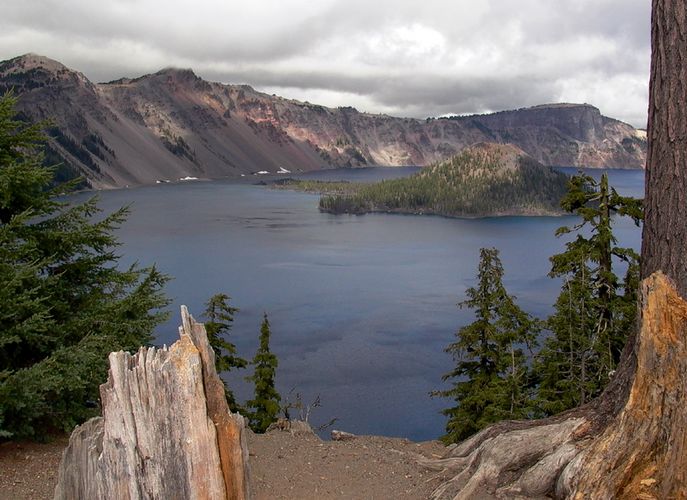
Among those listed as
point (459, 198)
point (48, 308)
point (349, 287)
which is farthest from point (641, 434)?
point (459, 198)

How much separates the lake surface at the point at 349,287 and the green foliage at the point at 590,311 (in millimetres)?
10287

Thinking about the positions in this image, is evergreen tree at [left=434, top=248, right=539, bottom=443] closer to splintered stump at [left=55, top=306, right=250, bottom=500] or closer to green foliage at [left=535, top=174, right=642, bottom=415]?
green foliage at [left=535, top=174, right=642, bottom=415]

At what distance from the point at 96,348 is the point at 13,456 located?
217 cm

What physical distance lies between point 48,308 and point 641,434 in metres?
9.58

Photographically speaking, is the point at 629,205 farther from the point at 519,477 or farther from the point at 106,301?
the point at 106,301

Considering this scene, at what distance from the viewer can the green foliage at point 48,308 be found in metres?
9.95

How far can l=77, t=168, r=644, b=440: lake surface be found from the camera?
125 ft

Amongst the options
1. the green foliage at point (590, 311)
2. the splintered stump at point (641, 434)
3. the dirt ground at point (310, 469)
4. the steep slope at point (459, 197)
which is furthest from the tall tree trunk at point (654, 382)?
the steep slope at point (459, 197)

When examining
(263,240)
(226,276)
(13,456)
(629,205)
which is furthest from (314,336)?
(263,240)

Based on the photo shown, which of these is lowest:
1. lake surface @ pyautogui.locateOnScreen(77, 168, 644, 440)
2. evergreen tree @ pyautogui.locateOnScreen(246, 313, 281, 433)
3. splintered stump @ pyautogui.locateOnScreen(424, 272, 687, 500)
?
lake surface @ pyautogui.locateOnScreen(77, 168, 644, 440)

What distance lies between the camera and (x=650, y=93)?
6570mm

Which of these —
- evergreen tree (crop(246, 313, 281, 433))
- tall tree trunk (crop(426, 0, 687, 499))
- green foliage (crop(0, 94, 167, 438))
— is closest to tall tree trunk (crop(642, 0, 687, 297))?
tall tree trunk (crop(426, 0, 687, 499))

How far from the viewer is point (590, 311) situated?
15.3 meters

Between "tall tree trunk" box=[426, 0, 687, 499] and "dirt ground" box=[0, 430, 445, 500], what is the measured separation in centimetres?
155
